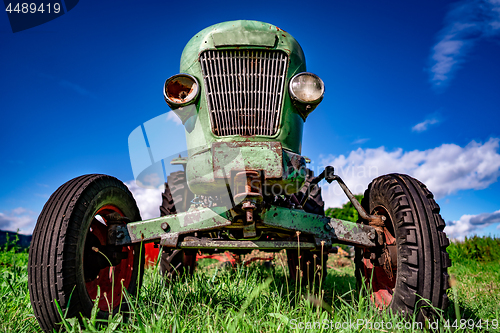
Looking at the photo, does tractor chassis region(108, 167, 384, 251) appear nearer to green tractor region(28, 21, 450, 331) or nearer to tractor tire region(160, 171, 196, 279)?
green tractor region(28, 21, 450, 331)

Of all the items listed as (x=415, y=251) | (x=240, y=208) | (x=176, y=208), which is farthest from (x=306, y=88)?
(x=176, y=208)

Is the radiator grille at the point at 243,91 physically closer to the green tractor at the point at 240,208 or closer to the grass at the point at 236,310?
the green tractor at the point at 240,208

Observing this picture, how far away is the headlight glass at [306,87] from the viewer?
2.36 m

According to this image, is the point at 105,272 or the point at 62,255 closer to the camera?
the point at 62,255

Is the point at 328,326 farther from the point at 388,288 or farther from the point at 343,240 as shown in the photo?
the point at 388,288

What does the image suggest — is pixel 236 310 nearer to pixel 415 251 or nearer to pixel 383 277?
pixel 383 277

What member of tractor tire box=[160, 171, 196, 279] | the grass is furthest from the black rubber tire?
tractor tire box=[160, 171, 196, 279]

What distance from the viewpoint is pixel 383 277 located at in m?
2.29

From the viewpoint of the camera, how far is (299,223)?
2.13 m

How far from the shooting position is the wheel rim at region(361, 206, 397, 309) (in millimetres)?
2033

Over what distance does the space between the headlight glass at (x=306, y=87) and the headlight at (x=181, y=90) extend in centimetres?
72

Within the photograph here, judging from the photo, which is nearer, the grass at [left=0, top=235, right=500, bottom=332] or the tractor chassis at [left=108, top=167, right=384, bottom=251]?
the grass at [left=0, top=235, right=500, bottom=332]

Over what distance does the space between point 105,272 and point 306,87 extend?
6.72 ft

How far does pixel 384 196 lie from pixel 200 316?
4.57 ft
